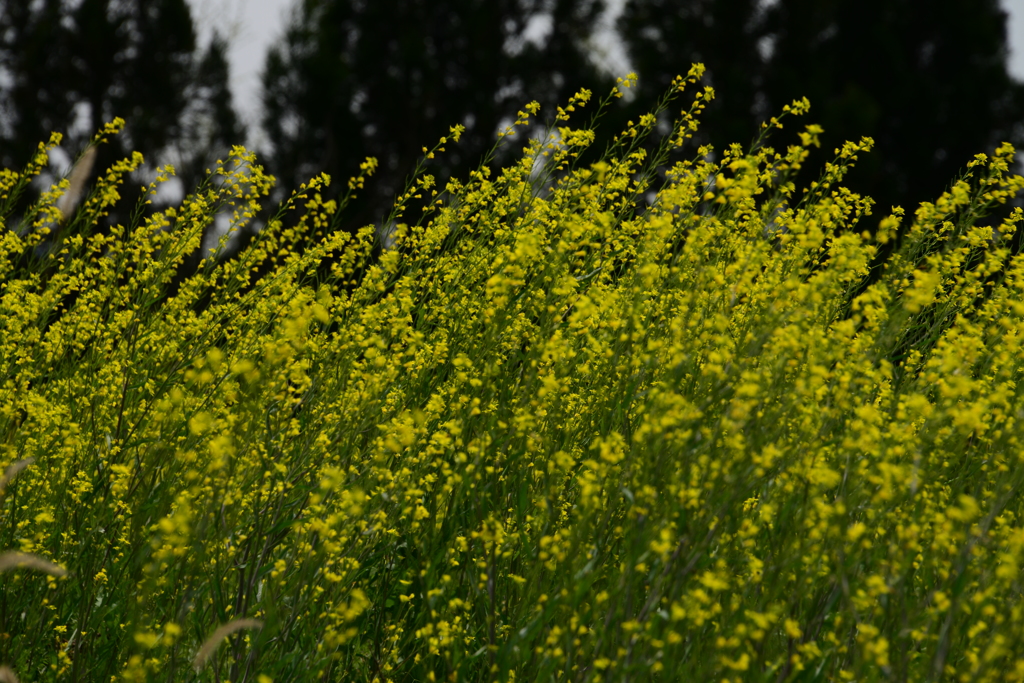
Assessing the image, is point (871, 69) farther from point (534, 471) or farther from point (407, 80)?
point (534, 471)

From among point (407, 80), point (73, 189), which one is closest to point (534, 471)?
point (73, 189)

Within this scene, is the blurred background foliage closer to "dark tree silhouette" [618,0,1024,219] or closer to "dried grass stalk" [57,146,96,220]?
"dark tree silhouette" [618,0,1024,219]

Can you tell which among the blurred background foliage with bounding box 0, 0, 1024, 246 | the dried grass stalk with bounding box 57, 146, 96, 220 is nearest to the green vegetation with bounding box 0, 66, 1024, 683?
the dried grass stalk with bounding box 57, 146, 96, 220

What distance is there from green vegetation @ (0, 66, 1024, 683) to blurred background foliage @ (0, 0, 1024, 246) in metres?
7.18

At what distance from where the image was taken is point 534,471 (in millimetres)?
2926

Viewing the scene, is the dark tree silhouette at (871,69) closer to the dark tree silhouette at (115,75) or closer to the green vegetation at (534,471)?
the dark tree silhouette at (115,75)

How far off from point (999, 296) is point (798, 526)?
5.46 feet

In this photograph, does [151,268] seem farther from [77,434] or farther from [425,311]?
[425,311]

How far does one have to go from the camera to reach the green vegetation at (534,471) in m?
1.96

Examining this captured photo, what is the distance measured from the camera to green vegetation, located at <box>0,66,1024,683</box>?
1955 millimetres

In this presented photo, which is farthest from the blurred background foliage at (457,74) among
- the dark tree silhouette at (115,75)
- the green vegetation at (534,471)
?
the green vegetation at (534,471)

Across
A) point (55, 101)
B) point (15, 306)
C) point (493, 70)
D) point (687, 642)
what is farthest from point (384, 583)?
point (55, 101)

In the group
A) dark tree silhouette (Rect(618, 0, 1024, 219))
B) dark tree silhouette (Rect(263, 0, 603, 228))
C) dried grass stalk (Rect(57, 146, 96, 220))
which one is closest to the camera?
dried grass stalk (Rect(57, 146, 96, 220))

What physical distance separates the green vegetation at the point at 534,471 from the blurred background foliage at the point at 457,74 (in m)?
7.18
